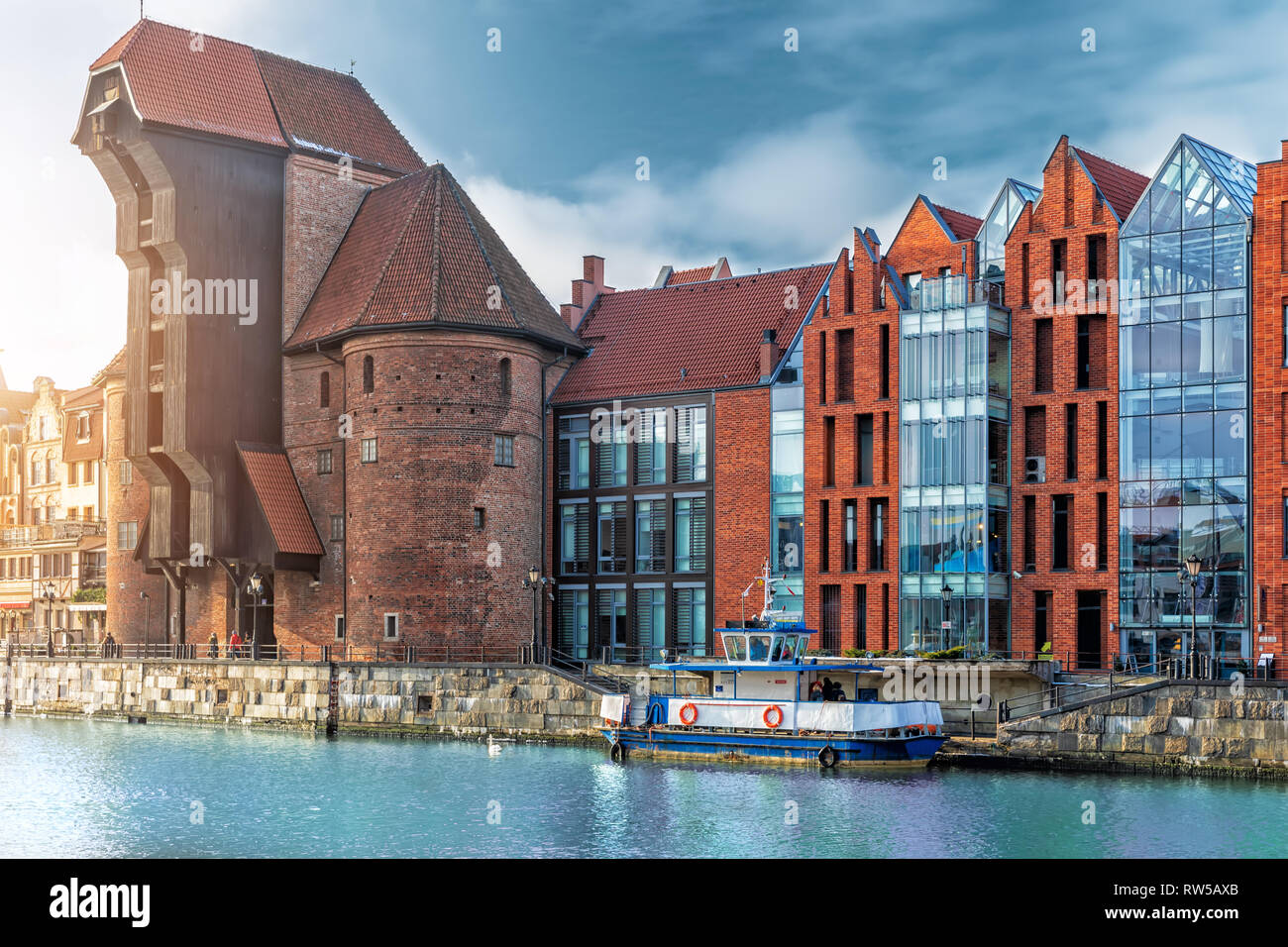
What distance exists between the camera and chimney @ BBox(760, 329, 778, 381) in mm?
58688

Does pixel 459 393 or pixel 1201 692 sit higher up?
pixel 459 393

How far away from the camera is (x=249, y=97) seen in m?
65.3

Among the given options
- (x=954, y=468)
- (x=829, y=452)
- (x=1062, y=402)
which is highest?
(x=1062, y=402)

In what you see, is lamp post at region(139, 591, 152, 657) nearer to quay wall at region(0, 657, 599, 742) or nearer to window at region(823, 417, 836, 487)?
quay wall at region(0, 657, 599, 742)

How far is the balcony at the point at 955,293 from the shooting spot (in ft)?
177

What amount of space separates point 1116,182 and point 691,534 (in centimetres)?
1924

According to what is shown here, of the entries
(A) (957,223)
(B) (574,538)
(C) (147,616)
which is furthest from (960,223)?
(C) (147,616)

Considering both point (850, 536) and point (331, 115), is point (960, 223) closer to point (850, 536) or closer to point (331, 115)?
point (850, 536)

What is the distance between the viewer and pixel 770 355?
2311 inches

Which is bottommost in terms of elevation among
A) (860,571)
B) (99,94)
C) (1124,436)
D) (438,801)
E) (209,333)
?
(438,801)

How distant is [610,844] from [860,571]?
2667 centimetres

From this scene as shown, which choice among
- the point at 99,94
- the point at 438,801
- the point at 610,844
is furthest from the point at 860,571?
the point at 99,94
